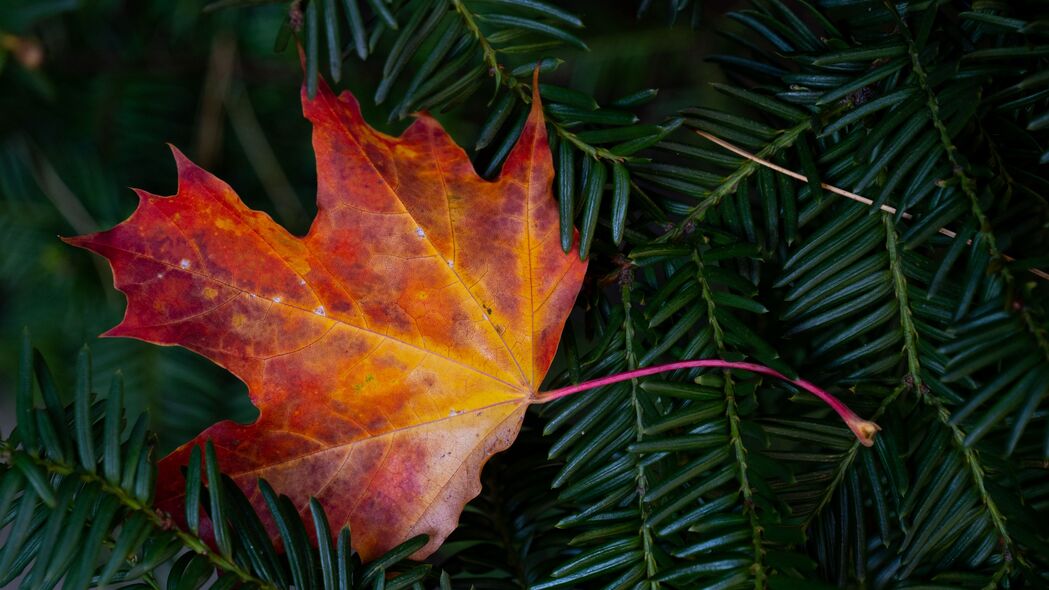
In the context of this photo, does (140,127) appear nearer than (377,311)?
No

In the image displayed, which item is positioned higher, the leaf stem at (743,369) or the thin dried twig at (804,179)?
the thin dried twig at (804,179)

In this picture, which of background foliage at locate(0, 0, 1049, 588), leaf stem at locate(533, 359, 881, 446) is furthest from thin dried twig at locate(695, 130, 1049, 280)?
leaf stem at locate(533, 359, 881, 446)

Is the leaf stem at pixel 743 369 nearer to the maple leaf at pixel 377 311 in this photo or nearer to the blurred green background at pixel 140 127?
the maple leaf at pixel 377 311

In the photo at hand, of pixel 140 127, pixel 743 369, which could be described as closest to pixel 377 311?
pixel 743 369

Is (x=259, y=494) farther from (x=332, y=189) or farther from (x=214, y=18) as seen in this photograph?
Answer: (x=214, y=18)

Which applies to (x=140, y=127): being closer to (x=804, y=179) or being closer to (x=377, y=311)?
(x=377, y=311)

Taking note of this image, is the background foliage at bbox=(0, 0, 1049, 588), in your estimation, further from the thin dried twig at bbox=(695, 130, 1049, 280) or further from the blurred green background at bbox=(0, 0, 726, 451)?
the blurred green background at bbox=(0, 0, 726, 451)

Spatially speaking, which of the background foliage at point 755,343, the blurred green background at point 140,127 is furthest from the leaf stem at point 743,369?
the blurred green background at point 140,127
